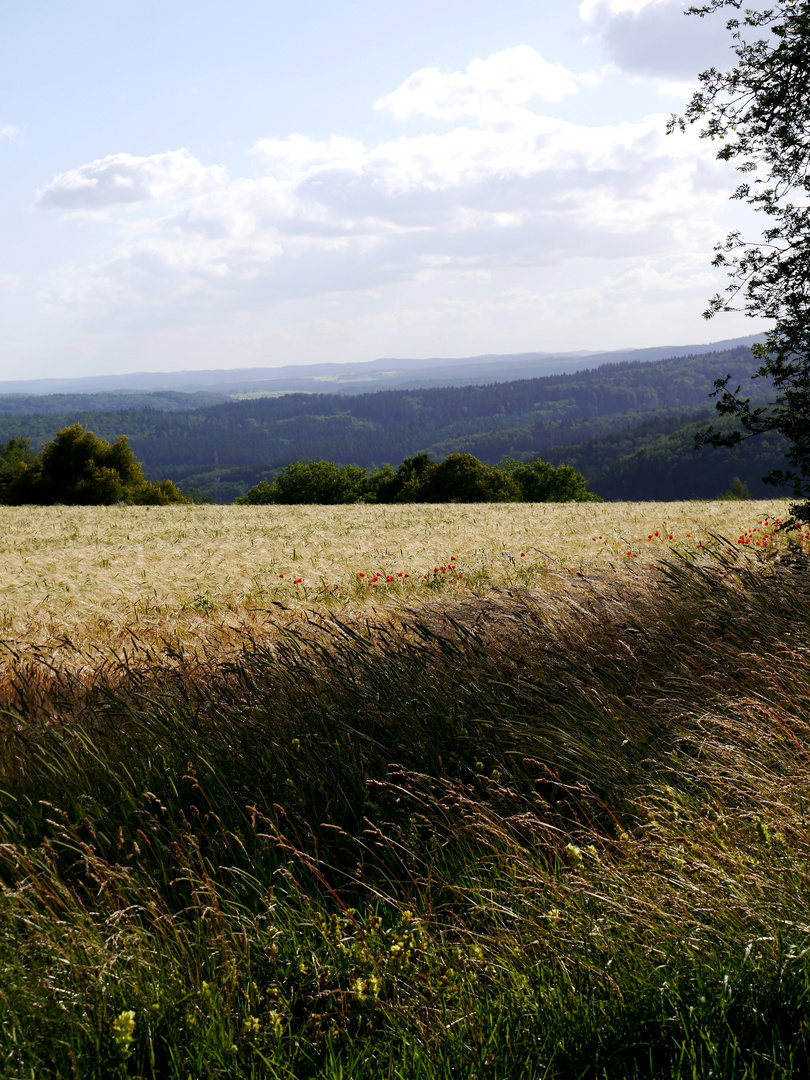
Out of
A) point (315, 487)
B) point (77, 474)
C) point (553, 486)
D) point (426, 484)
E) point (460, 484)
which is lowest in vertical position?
point (553, 486)

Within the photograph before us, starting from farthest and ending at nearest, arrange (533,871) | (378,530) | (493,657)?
(378,530), (493,657), (533,871)

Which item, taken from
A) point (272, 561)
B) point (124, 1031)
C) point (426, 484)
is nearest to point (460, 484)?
point (426, 484)

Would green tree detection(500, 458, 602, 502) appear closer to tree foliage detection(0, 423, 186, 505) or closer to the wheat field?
tree foliage detection(0, 423, 186, 505)

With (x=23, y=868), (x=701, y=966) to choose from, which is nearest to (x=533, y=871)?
(x=701, y=966)

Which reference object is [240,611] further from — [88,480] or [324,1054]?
[88,480]

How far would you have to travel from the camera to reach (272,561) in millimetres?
13039

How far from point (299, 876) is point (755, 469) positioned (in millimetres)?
166966

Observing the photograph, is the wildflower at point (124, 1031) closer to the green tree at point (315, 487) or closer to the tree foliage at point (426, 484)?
the tree foliage at point (426, 484)

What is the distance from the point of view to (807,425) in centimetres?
704

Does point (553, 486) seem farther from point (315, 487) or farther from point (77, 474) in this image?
point (77, 474)

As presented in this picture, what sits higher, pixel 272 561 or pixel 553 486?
pixel 272 561

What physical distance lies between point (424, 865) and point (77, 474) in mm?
66486

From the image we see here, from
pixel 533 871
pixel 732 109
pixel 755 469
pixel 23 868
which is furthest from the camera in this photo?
pixel 755 469

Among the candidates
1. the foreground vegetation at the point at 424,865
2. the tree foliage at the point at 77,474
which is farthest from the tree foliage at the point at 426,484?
the foreground vegetation at the point at 424,865
